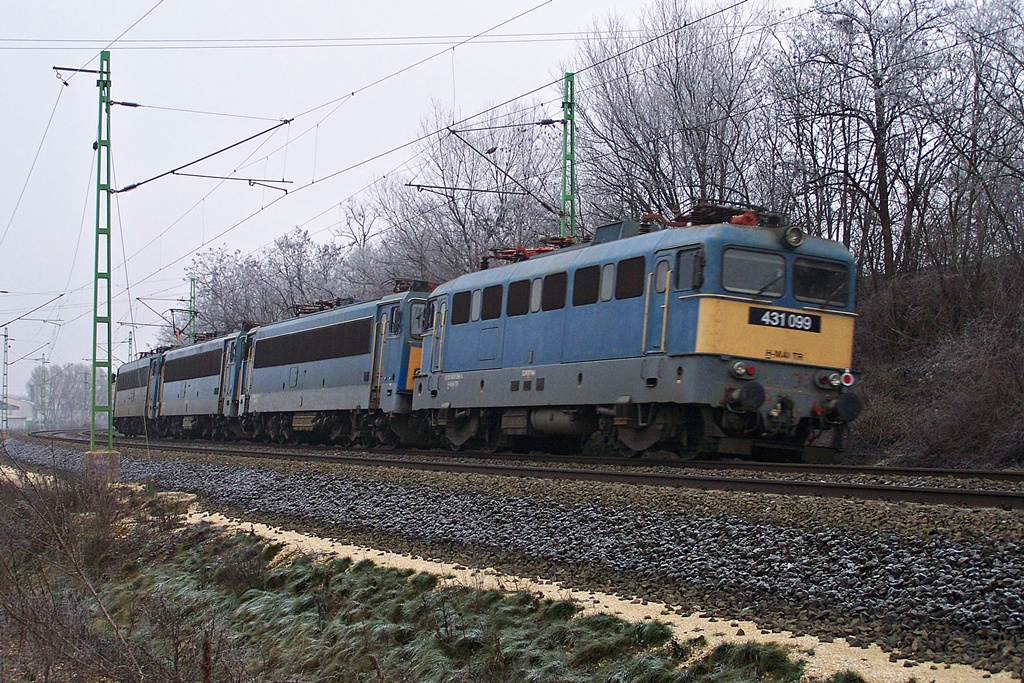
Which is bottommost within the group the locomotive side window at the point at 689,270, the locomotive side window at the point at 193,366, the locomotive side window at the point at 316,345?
the locomotive side window at the point at 193,366

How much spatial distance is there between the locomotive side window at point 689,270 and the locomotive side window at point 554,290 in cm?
265

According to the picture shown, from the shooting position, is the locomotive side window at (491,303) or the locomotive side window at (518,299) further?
the locomotive side window at (491,303)

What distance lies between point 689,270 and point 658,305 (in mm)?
676

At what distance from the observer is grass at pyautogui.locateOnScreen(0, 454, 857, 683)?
6.30 metres

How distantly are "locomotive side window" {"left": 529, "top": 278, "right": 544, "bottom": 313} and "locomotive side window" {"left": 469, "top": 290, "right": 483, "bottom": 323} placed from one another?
1630 millimetres

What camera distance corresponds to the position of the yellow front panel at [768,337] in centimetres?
1316

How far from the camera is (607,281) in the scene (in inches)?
592

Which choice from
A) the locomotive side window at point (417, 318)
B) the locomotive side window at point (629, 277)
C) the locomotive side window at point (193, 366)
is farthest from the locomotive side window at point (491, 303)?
the locomotive side window at point (193, 366)

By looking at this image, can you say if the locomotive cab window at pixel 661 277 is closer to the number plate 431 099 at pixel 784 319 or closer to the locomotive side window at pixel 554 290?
the number plate 431 099 at pixel 784 319

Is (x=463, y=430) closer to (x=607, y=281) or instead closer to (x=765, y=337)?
(x=607, y=281)

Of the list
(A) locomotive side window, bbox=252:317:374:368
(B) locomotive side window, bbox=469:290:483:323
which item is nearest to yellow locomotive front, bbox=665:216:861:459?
(B) locomotive side window, bbox=469:290:483:323

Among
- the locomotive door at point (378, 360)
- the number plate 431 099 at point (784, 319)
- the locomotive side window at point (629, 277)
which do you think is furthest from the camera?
the locomotive door at point (378, 360)

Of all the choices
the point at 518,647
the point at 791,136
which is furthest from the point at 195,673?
the point at 791,136

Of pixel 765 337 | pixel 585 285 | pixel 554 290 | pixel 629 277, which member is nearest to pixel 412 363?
pixel 554 290
